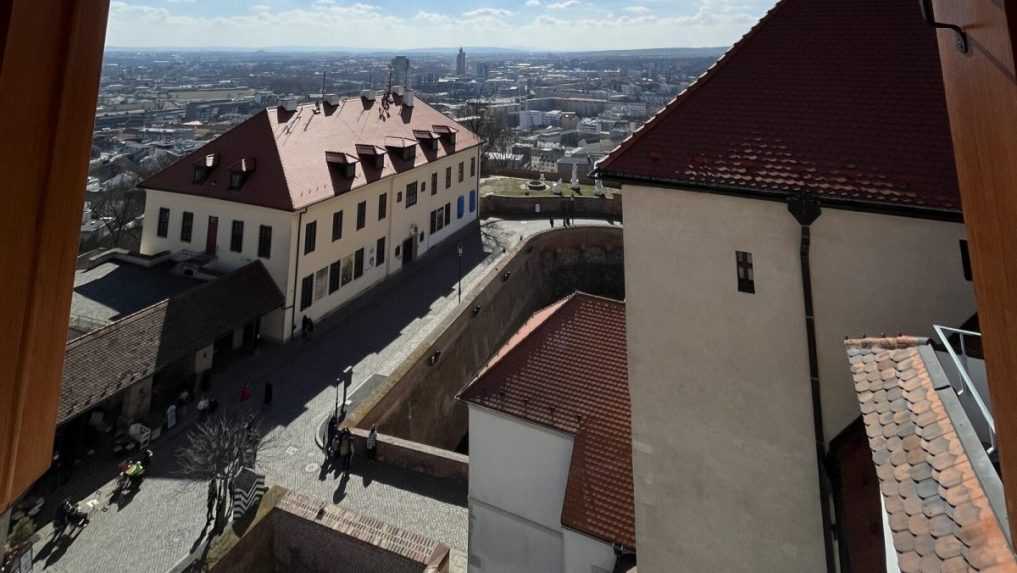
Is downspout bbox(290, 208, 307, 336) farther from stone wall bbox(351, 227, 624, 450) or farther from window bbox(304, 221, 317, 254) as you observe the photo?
stone wall bbox(351, 227, 624, 450)

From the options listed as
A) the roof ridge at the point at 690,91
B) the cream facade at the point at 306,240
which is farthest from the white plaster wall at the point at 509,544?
the cream facade at the point at 306,240

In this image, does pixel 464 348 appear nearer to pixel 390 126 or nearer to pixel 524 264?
pixel 524 264

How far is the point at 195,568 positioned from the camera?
11.6 m

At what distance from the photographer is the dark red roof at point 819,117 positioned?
649 cm

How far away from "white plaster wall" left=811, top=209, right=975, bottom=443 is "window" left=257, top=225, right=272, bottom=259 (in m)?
19.9

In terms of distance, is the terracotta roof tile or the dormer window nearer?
the terracotta roof tile

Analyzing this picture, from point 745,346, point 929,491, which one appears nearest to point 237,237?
point 745,346

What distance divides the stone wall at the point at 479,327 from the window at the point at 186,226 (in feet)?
36.1

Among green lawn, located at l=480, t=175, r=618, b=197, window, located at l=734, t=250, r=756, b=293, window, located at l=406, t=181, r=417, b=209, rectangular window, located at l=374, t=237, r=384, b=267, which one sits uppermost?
green lawn, located at l=480, t=175, r=618, b=197

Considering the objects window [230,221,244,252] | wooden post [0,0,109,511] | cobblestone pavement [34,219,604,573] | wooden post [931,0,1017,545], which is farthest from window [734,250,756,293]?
window [230,221,244,252]

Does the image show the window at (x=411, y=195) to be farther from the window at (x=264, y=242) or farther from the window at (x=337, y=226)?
the window at (x=264, y=242)

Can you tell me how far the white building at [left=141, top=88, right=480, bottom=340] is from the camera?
22.2 meters

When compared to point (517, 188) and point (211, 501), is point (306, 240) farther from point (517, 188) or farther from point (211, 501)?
point (517, 188)

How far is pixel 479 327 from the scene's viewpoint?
2703 centimetres
